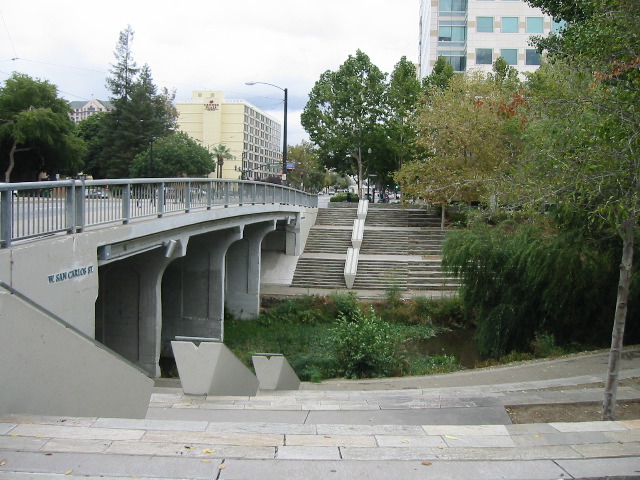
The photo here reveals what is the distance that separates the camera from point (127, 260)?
1680cm

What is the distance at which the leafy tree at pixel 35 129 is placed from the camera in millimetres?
38188

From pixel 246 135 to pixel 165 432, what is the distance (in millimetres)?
118834

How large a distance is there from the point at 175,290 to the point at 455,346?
10.9m

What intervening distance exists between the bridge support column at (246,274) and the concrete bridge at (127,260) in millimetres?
48

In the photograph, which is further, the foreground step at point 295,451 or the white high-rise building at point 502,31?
the white high-rise building at point 502,31

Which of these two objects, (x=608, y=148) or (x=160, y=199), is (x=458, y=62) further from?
(x=608, y=148)

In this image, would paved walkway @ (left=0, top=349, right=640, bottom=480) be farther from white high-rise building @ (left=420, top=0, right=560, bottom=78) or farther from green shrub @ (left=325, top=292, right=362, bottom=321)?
white high-rise building @ (left=420, top=0, right=560, bottom=78)

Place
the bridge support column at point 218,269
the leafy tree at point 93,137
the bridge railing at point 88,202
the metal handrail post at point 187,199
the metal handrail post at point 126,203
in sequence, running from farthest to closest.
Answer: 1. the leafy tree at point 93,137
2. the bridge support column at point 218,269
3. the metal handrail post at point 187,199
4. the metal handrail post at point 126,203
5. the bridge railing at point 88,202

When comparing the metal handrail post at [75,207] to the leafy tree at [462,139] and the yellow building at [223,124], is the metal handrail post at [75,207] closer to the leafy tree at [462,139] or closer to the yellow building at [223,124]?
the leafy tree at [462,139]

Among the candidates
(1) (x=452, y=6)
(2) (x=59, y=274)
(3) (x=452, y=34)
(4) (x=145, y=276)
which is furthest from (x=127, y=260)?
(1) (x=452, y=6)

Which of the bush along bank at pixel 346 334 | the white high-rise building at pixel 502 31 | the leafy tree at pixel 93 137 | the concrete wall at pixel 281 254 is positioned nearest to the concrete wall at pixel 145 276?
the concrete wall at pixel 281 254

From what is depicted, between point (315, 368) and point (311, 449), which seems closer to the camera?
Answer: point (311, 449)

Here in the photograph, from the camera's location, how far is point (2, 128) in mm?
38062

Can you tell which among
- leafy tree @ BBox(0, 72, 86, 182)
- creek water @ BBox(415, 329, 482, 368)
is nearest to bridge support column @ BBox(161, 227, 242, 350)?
creek water @ BBox(415, 329, 482, 368)
